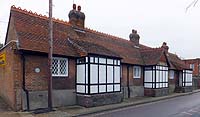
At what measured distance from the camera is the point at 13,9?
15758mm

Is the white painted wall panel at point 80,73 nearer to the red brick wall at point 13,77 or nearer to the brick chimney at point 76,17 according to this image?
the red brick wall at point 13,77

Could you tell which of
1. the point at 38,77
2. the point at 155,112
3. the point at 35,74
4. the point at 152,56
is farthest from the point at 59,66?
the point at 152,56

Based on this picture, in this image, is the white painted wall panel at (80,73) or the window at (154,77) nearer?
the white painted wall panel at (80,73)

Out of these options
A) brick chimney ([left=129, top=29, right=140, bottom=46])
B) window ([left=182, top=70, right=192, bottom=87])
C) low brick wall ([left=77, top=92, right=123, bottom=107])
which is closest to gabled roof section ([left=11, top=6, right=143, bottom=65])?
low brick wall ([left=77, top=92, right=123, bottom=107])

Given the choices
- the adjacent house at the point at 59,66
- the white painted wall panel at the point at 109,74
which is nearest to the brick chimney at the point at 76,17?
the adjacent house at the point at 59,66

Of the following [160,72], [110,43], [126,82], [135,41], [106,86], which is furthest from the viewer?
[135,41]

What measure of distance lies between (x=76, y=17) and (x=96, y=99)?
8201 mm

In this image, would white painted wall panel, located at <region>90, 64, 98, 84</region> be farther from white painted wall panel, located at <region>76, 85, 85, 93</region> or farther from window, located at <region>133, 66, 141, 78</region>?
window, located at <region>133, 66, 141, 78</region>

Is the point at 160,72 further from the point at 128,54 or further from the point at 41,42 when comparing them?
the point at 41,42

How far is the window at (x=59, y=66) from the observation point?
15.4m

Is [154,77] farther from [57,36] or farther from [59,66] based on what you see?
[59,66]

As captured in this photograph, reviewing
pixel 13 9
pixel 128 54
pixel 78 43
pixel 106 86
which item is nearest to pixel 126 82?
pixel 128 54

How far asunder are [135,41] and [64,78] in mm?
16095

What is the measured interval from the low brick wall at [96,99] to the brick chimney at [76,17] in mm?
7135
